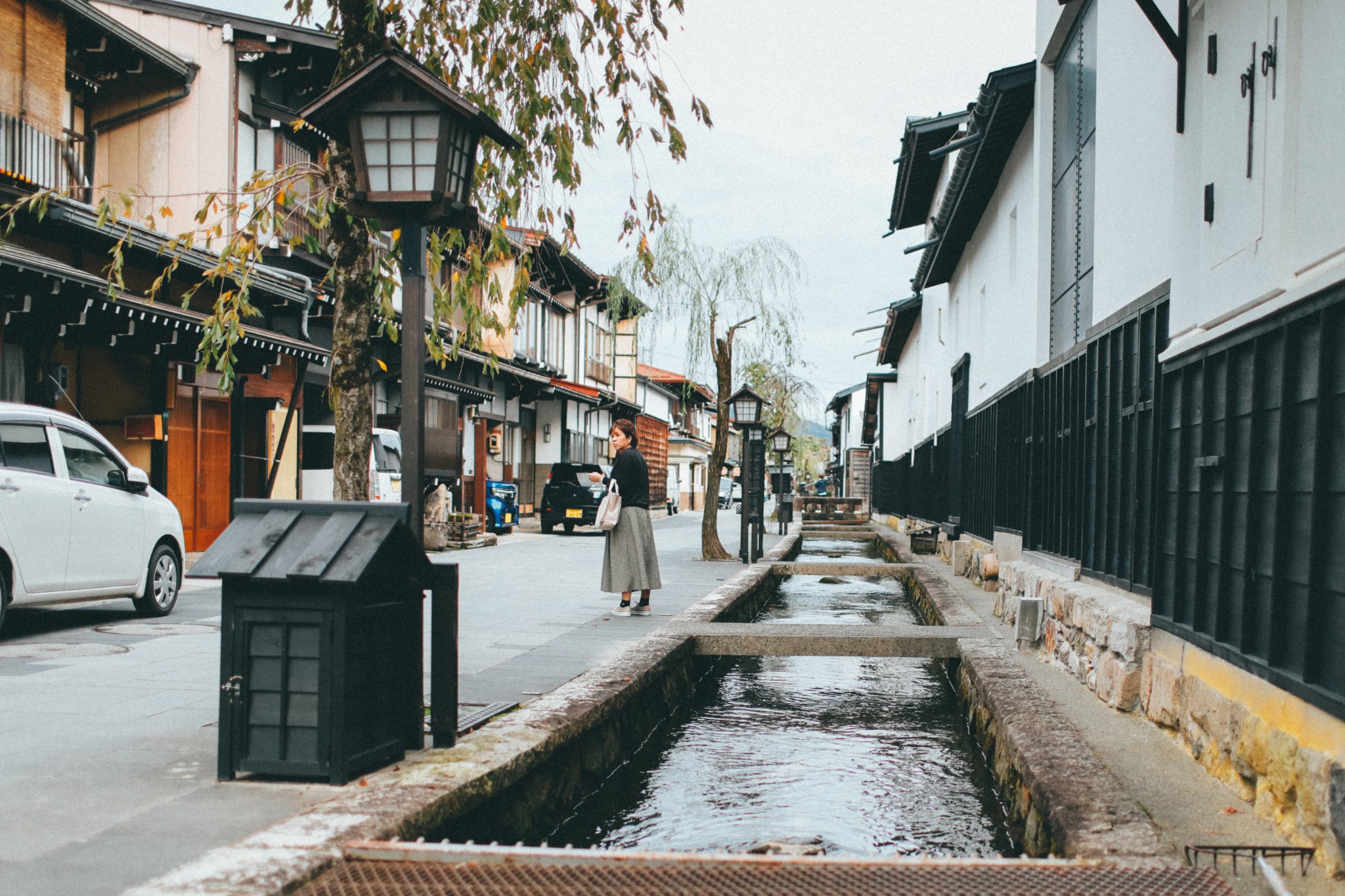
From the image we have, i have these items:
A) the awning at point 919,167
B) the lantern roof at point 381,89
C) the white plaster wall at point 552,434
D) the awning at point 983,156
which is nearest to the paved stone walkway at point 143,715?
the lantern roof at point 381,89

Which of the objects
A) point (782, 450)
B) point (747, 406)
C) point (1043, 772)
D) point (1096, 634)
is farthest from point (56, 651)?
point (782, 450)

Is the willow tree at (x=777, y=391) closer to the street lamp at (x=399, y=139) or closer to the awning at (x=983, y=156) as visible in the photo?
the awning at (x=983, y=156)

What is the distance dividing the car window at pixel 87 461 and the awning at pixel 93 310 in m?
1.25

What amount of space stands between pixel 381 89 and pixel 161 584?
6.55 m

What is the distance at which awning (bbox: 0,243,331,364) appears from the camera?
9.79 m

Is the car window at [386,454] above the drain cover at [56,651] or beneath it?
above

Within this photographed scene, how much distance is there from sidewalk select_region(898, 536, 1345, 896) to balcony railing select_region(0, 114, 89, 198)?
11.2m

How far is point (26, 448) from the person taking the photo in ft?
25.8

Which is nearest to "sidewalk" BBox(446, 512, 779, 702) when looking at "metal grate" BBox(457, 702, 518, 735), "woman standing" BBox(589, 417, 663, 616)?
"metal grate" BBox(457, 702, 518, 735)

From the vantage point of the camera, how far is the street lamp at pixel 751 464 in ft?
55.7

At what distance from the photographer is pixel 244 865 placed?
2.93m

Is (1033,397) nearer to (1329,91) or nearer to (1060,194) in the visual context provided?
(1060,194)

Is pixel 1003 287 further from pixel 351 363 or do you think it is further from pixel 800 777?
pixel 351 363

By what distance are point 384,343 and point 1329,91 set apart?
62.1 ft
